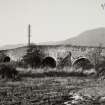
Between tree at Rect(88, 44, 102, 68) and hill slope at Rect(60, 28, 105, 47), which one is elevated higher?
hill slope at Rect(60, 28, 105, 47)

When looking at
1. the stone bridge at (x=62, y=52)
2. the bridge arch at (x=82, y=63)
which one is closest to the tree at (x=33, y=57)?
the stone bridge at (x=62, y=52)

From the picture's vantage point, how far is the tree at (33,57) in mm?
25203

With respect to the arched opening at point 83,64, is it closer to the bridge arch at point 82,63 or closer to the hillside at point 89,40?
the bridge arch at point 82,63

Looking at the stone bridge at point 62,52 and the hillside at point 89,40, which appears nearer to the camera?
the stone bridge at point 62,52

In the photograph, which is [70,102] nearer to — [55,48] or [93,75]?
[93,75]

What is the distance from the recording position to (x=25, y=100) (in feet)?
31.8

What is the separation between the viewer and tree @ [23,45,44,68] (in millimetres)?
25203

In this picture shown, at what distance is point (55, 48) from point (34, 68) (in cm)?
330

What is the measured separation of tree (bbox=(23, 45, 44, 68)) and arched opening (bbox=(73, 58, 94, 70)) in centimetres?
429

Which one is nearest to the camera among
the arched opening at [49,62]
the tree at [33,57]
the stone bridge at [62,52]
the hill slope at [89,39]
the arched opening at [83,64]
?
the arched opening at [83,64]

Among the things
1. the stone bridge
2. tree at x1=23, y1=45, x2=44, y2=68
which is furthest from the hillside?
the stone bridge

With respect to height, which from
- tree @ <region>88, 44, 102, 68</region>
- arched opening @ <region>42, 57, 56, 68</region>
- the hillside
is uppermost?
the hillside

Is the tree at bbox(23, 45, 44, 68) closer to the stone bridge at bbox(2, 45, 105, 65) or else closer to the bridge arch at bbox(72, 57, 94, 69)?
the stone bridge at bbox(2, 45, 105, 65)

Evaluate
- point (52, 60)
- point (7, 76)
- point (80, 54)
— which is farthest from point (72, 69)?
point (7, 76)
